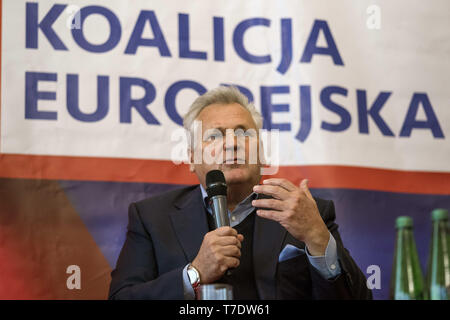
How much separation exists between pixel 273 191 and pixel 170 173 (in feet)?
3.48

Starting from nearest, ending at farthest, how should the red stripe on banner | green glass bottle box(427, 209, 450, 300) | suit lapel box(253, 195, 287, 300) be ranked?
green glass bottle box(427, 209, 450, 300)
suit lapel box(253, 195, 287, 300)
the red stripe on banner

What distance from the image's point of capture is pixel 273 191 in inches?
75.2

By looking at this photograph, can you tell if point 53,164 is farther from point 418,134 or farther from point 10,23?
point 418,134

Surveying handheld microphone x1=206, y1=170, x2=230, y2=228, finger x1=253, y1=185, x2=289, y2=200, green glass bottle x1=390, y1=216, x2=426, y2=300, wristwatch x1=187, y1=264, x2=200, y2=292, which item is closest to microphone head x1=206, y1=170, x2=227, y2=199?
handheld microphone x1=206, y1=170, x2=230, y2=228

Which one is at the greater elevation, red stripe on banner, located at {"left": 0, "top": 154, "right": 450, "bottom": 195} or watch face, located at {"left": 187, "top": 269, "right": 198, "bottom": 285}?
red stripe on banner, located at {"left": 0, "top": 154, "right": 450, "bottom": 195}

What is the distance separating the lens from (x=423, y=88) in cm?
316

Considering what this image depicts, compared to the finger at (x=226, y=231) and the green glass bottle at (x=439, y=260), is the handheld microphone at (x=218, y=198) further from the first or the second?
the green glass bottle at (x=439, y=260)

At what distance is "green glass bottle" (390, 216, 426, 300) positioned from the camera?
152 cm

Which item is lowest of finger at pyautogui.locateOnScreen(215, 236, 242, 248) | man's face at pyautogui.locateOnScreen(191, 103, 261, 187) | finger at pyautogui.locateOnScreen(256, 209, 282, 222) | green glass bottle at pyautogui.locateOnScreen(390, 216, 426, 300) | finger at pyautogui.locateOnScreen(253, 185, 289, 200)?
green glass bottle at pyautogui.locateOnScreen(390, 216, 426, 300)

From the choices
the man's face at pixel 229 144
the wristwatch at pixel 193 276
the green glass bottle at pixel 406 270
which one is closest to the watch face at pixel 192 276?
the wristwatch at pixel 193 276

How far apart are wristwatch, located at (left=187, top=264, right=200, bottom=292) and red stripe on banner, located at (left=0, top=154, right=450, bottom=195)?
943mm

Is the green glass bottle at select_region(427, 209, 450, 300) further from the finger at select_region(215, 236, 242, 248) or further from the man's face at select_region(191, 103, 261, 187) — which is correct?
the man's face at select_region(191, 103, 261, 187)

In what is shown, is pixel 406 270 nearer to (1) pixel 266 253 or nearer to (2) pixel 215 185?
(2) pixel 215 185

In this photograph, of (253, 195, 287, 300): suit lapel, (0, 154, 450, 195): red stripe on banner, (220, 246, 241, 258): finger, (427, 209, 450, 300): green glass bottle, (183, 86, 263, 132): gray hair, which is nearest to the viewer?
(427, 209, 450, 300): green glass bottle
